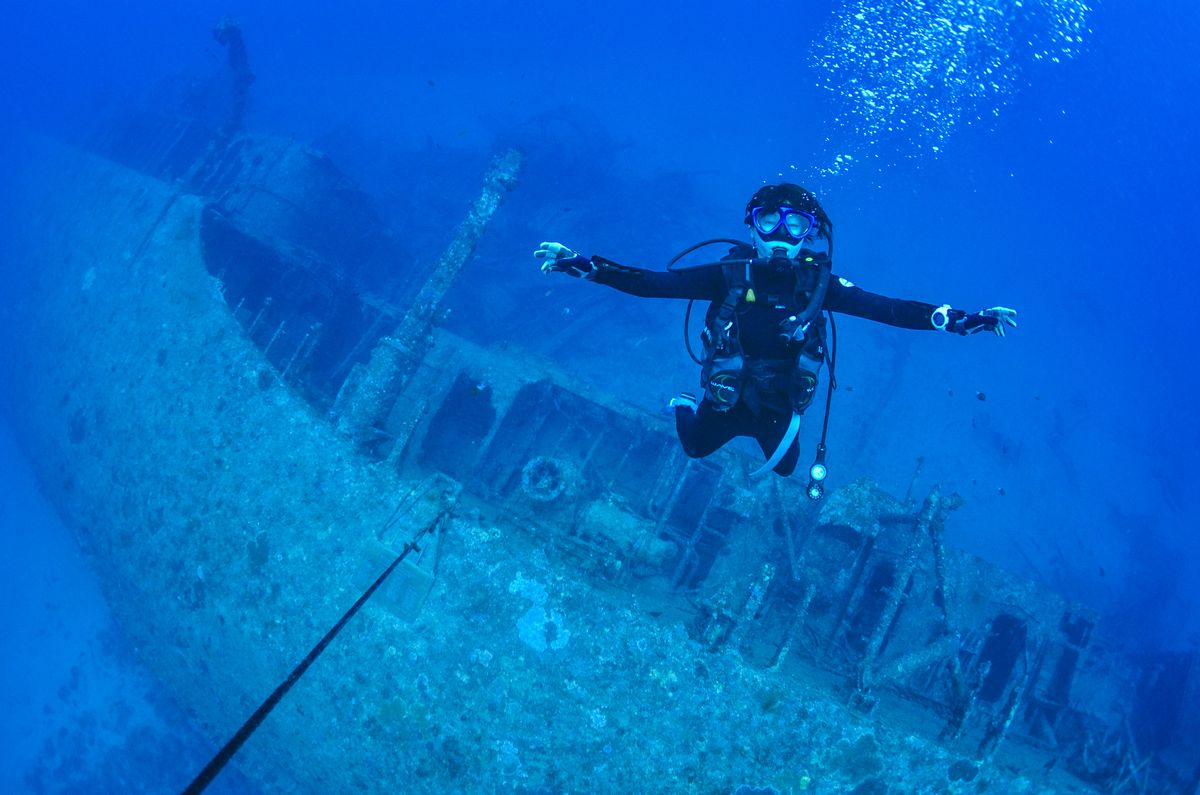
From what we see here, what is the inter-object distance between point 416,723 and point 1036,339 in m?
37.4

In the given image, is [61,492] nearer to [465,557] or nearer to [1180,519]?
[465,557]

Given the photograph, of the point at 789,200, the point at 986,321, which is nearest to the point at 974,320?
the point at 986,321

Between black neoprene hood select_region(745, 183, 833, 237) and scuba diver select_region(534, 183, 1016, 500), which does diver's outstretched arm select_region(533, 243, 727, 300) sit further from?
black neoprene hood select_region(745, 183, 833, 237)

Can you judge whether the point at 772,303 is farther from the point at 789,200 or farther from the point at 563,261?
the point at 563,261

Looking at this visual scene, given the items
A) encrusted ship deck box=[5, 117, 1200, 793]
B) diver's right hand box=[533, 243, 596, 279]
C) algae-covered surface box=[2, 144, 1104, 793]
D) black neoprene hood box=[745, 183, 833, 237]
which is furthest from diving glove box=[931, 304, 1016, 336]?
algae-covered surface box=[2, 144, 1104, 793]

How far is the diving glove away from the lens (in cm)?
365

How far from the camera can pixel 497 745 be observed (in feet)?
18.8

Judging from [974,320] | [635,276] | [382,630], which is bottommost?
[382,630]

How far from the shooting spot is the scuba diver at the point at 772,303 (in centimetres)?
370

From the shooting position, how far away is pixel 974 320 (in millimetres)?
3703

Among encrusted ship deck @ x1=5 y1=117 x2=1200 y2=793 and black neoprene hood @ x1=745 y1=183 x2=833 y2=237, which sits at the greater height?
black neoprene hood @ x1=745 y1=183 x2=833 y2=237

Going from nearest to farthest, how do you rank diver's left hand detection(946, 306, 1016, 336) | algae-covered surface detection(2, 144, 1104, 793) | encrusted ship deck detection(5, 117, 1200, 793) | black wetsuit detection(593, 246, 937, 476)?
diver's left hand detection(946, 306, 1016, 336) → black wetsuit detection(593, 246, 937, 476) → algae-covered surface detection(2, 144, 1104, 793) → encrusted ship deck detection(5, 117, 1200, 793)

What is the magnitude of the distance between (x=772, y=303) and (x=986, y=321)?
135cm

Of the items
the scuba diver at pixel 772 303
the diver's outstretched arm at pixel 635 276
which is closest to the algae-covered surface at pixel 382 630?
the scuba diver at pixel 772 303
